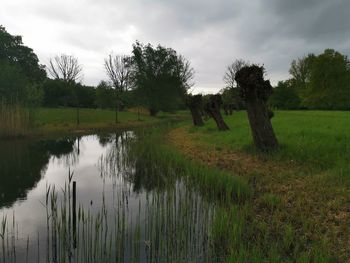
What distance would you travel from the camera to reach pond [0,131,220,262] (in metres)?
6.16

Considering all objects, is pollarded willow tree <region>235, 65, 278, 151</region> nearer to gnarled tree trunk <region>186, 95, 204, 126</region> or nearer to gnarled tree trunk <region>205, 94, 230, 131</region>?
gnarled tree trunk <region>205, 94, 230, 131</region>

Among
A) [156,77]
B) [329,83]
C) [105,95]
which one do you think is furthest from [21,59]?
[329,83]

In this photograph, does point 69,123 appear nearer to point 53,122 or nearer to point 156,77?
point 53,122

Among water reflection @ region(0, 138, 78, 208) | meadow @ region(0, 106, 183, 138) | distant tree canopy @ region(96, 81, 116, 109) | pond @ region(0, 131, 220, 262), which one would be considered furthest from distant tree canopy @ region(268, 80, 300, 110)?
pond @ region(0, 131, 220, 262)

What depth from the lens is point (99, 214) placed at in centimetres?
627

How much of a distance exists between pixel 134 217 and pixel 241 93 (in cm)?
904

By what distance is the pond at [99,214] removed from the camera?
6156mm

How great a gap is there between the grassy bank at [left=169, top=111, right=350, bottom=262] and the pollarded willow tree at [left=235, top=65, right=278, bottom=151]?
0.66 metres

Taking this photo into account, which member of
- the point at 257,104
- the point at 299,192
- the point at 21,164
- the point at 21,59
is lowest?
the point at 21,164

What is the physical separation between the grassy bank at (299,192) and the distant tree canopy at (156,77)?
44.7 metres

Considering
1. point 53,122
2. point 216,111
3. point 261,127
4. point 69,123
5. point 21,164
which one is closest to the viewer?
point 261,127

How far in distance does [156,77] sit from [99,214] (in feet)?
186

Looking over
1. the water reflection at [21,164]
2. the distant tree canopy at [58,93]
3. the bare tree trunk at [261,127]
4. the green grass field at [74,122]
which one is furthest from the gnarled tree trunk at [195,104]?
the distant tree canopy at [58,93]

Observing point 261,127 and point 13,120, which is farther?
point 13,120
